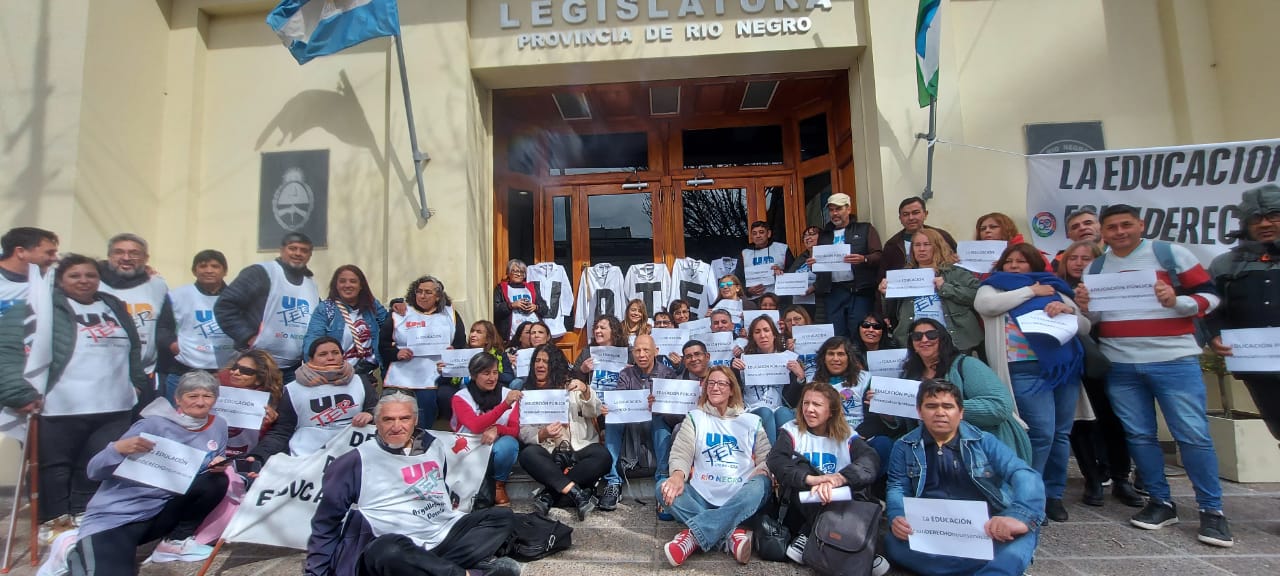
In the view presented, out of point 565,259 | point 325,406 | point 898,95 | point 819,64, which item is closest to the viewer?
point 325,406

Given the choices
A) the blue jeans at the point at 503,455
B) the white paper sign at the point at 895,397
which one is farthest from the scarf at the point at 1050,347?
the blue jeans at the point at 503,455

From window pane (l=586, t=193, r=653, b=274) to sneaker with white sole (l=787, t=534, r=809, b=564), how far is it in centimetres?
546

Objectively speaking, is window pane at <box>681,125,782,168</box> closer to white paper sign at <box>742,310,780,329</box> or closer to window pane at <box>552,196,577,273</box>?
window pane at <box>552,196,577,273</box>

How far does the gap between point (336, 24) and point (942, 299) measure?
606cm

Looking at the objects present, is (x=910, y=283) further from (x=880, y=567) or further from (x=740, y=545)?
(x=740, y=545)

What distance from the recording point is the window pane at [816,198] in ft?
26.9

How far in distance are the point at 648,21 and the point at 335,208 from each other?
4.05 metres

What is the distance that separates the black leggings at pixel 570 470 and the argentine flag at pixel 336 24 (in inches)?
172

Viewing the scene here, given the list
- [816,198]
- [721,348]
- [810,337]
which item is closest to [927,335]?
[810,337]

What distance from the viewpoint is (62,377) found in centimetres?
405

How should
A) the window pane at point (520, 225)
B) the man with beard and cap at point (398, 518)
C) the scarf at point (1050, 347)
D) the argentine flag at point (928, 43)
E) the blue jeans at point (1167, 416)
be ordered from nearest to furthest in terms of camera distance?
the man with beard and cap at point (398, 518) → the blue jeans at point (1167, 416) → the scarf at point (1050, 347) → the argentine flag at point (928, 43) → the window pane at point (520, 225)

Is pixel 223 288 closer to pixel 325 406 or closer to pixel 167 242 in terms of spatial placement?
pixel 325 406

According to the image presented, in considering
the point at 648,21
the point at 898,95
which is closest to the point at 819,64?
the point at 898,95

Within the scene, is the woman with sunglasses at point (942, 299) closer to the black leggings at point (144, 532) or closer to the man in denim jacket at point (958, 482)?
the man in denim jacket at point (958, 482)
